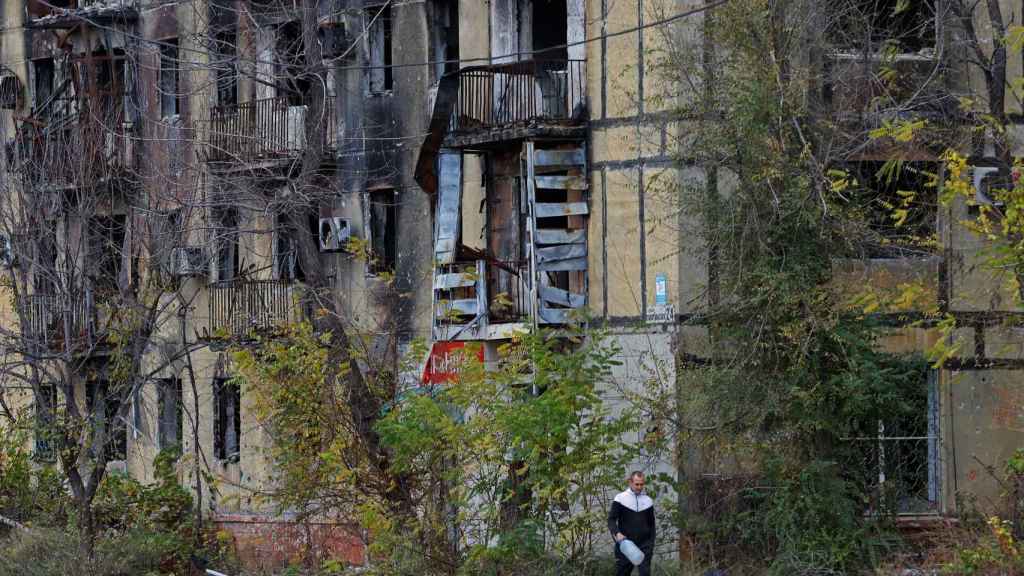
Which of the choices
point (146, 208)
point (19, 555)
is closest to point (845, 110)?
point (146, 208)

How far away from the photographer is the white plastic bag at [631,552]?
19.7m

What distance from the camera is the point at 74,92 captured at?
110 feet

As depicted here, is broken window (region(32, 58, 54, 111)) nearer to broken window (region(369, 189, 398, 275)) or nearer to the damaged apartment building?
the damaged apartment building

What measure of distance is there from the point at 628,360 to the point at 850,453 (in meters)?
4.14

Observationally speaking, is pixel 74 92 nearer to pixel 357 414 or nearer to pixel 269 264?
pixel 269 264

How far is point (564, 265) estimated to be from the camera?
2562cm

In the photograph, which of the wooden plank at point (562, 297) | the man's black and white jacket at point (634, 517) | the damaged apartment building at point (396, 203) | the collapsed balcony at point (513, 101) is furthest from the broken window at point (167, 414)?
the man's black and white jacket at point (634, 517)

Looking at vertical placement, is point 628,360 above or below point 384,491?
above

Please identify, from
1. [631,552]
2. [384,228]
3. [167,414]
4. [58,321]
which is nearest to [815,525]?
[631,552]

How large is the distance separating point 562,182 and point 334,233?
17.5 feet

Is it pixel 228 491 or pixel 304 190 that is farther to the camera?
pixel 228 491

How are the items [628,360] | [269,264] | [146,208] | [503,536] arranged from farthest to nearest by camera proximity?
[269,264]
[146,208]
[628,360]
[503,536]

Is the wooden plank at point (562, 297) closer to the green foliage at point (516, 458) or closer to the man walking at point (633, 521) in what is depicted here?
the green foliage at point (516, 458)

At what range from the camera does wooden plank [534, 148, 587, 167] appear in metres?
25.6
